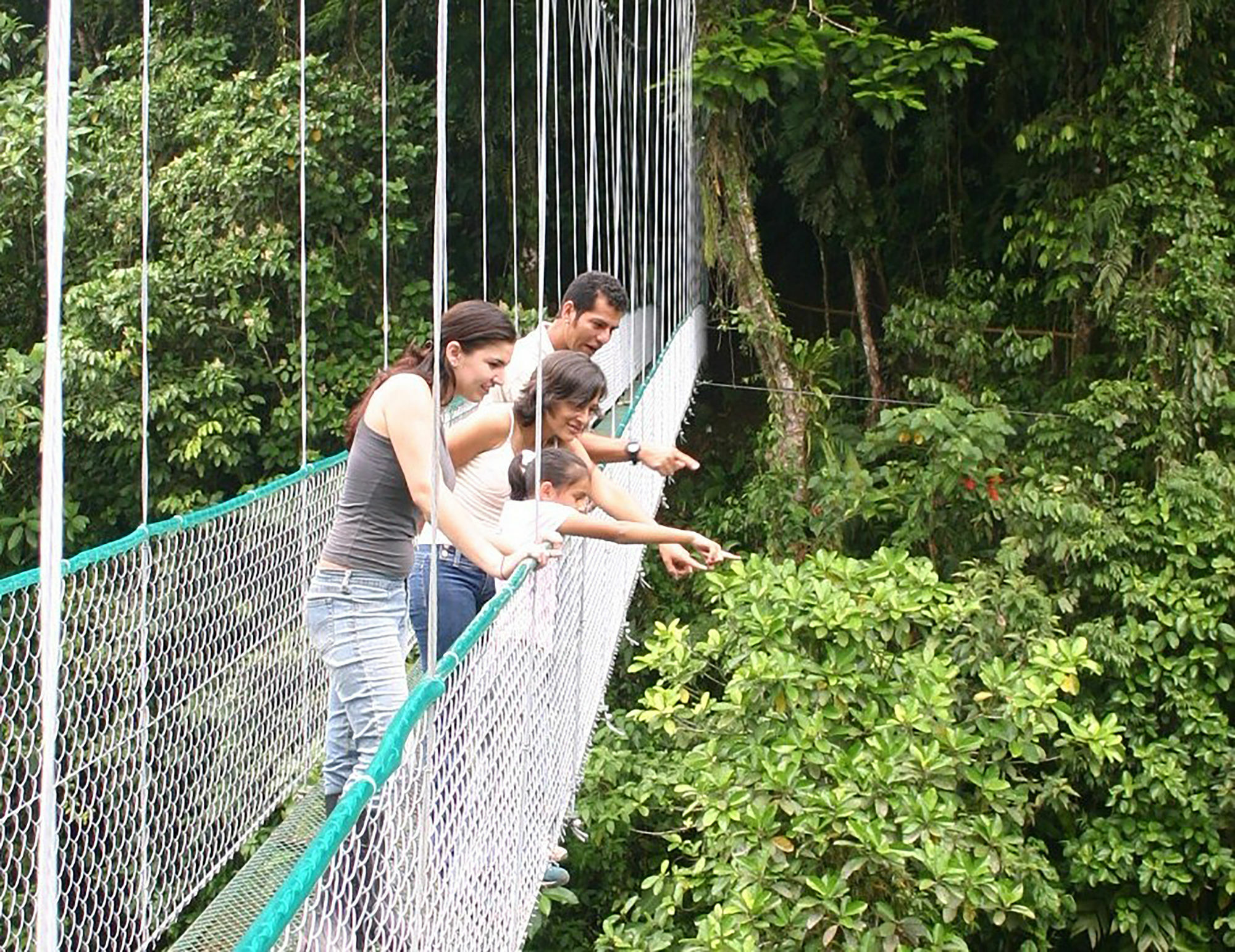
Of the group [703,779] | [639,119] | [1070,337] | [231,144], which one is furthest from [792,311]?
[703,779]

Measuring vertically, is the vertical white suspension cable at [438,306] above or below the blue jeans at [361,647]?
above

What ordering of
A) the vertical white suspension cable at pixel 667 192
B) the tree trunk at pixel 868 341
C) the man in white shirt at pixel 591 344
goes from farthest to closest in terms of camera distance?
the tree trunk at pixel 868 341 → the vertical white suspension cable at pixel 667 192 → the man in white shirt at pixel 591 344

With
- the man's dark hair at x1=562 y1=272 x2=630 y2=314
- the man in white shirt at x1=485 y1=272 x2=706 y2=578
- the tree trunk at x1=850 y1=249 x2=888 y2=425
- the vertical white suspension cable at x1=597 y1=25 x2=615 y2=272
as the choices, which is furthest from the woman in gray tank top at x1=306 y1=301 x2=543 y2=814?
the tree trunk at x1=850 y1=249 x2=888 y2=425

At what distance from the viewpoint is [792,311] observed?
8961mm

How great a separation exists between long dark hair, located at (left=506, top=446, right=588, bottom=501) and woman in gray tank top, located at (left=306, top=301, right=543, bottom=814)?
0.27 meters

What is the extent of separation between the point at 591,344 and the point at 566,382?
36cm

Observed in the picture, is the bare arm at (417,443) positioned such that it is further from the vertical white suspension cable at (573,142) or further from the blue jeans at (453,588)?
the vertical white suspension cable at (573,142)

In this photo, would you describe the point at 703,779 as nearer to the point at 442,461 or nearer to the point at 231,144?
the point at 442,461

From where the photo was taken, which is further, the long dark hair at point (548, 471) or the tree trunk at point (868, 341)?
the tree trunk at point (868, 341)

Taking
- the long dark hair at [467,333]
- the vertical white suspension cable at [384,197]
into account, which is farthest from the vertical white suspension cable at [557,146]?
the long dark hair at [467,333]

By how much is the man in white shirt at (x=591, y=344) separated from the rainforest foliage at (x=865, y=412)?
1175 millimetres

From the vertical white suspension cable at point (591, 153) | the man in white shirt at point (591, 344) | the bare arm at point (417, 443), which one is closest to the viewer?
the bare arm at point (417, 443)

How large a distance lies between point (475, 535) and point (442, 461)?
102 millimetres

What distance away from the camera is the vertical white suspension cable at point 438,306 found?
1.35 m
